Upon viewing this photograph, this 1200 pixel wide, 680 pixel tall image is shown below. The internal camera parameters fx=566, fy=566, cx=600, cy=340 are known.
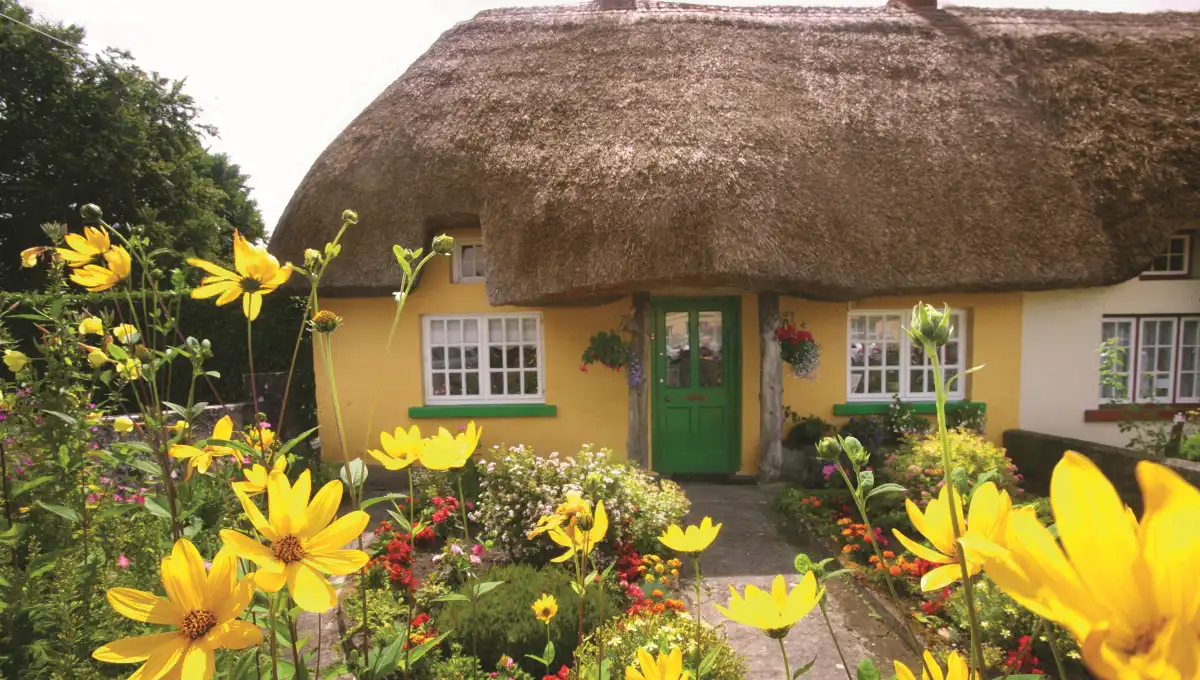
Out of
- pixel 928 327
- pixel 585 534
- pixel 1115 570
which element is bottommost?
pixel 585 534

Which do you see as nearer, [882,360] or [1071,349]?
[1071,349]

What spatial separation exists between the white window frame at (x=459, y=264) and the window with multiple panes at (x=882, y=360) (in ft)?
13.0

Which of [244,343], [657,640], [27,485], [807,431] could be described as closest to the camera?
[27,485]

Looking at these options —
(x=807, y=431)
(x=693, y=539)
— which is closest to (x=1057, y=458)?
(x=807, y=431)

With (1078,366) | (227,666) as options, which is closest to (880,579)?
(227,666)

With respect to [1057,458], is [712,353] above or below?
above

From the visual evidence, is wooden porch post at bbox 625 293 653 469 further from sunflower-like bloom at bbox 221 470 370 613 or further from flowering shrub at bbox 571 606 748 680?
sunflower-like bloom at bbox 221 470 370 613

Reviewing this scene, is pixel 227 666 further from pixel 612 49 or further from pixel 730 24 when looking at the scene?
pixel 730 24

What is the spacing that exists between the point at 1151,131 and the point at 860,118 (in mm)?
2734

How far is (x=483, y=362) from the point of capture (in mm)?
5980

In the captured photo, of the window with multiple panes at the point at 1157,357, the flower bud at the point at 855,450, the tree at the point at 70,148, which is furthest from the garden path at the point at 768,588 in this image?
the tree at the point at 70,148

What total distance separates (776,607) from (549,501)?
288 cm

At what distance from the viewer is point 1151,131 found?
5.39m

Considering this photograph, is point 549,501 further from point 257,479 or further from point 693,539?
point 257,479
